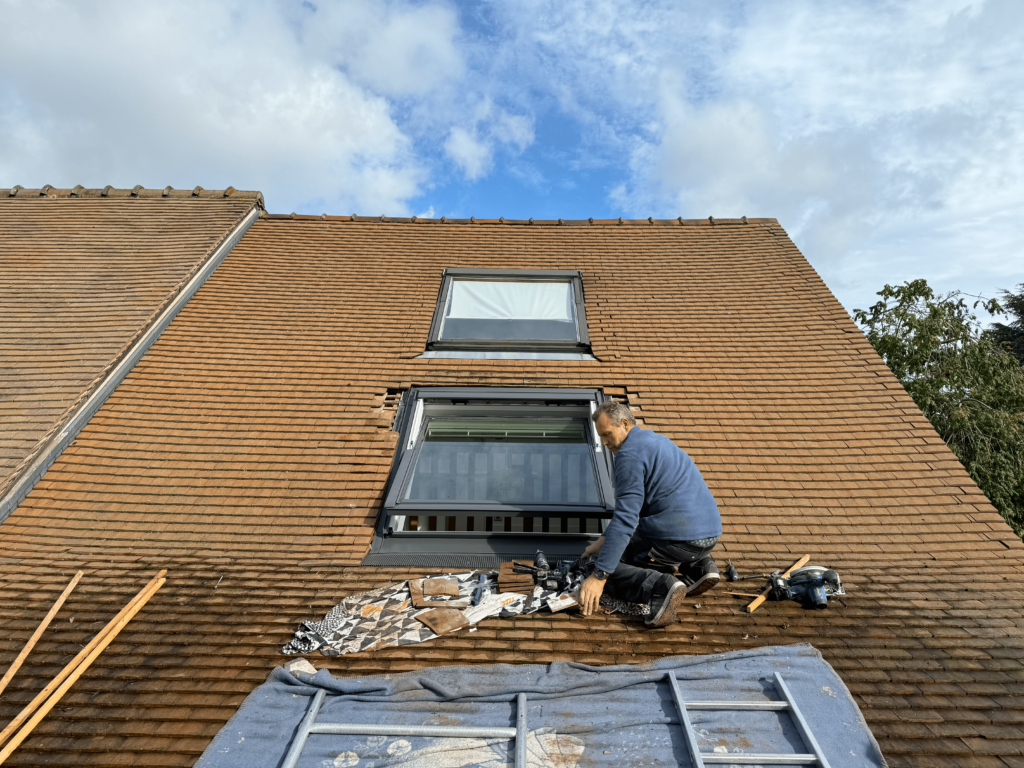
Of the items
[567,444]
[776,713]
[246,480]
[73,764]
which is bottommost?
[73,764]

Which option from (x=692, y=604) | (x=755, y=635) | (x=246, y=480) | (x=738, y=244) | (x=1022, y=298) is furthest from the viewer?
(x=1022, y=298)

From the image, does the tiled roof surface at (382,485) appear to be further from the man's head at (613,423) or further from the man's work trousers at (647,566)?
the man's head at (613,423)

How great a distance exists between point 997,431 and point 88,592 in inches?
533

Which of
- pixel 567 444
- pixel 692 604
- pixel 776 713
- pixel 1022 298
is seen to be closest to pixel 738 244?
pixel 567 444

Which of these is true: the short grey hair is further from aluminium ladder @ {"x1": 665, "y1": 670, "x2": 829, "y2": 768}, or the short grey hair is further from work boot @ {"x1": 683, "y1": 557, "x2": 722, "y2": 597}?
aluminium ladder @ {"x1": 665, "y1": 670, "x2": 829, "y2": 768}

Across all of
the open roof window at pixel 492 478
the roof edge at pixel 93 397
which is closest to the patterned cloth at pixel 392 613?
the open roof window at pixel 492 478

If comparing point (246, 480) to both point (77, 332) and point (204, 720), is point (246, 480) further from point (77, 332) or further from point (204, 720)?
point (77, 332)

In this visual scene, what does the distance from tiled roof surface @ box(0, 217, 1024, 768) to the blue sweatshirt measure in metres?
0.53

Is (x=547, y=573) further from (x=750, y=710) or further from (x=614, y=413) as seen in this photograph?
(x=750, y=710)

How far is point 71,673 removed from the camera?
10.3 ft

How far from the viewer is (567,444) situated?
17.5 feet

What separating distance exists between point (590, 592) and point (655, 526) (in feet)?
1.96

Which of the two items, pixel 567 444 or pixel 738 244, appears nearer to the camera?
pixel 567 444

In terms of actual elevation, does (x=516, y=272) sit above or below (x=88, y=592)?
above
